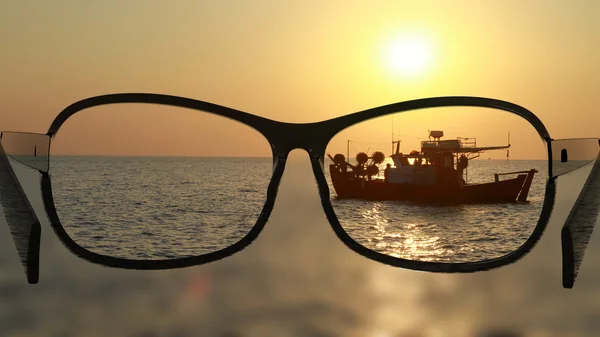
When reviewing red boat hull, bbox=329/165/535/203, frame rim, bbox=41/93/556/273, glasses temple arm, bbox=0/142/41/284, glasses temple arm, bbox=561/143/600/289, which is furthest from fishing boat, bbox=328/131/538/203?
glasses temple arm, bbox=0/142/41/284

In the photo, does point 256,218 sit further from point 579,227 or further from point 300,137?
point 579,227

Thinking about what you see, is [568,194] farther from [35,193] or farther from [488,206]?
[35,193]

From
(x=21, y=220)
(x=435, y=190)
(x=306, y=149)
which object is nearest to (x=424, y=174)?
(x=435, y=190)

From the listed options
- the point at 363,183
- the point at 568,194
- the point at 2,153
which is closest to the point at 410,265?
the point at 568,194

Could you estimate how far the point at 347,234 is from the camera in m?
2.84

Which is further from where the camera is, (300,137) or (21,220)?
(300,137)

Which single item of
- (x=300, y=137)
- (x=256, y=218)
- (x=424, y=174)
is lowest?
(x=256, y=218)

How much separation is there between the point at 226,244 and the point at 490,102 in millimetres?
1469

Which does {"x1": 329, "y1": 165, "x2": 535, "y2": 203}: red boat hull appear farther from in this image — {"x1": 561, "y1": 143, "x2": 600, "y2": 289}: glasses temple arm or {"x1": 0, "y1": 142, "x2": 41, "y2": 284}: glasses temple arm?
{"x1": 0, "y1": 142, "x2": 41, "y2": 284}: glasses temple arm

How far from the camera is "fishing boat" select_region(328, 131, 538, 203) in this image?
3613mm

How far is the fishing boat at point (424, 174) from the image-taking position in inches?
142

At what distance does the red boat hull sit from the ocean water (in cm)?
7

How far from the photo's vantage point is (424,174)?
3670mm

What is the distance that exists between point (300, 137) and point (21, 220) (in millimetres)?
1277
